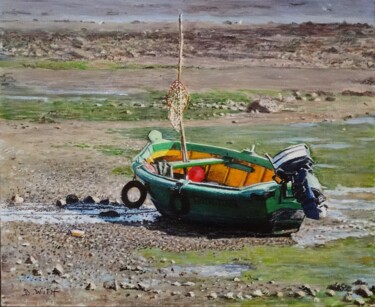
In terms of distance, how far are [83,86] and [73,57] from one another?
200 millimetres

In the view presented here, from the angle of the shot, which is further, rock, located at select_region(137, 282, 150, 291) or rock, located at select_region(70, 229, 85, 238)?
rock, located at select_region(70, 229, 85, 238)

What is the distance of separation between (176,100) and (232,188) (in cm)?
64

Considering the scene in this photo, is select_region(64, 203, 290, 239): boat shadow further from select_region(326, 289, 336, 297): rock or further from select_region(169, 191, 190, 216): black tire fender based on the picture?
select_region(326, 289, 336, 297): rock

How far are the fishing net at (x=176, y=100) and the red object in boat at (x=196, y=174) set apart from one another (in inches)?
15.9

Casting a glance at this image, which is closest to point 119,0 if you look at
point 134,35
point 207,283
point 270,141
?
point 134,35

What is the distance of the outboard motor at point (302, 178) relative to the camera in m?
5.74

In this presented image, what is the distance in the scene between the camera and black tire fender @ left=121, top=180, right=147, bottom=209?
598cm

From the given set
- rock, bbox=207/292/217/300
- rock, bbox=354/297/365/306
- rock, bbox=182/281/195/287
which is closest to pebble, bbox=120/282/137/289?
rock, bbox=182/281/195/287

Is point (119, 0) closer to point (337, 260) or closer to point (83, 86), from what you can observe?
point (83, 86)

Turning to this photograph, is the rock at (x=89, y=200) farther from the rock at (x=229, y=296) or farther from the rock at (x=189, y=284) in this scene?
the rock at (x=229, y=296)

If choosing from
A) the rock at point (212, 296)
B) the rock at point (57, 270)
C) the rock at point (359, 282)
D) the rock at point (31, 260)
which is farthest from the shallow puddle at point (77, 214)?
the rock at point (359, 282)

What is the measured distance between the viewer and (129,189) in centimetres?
602

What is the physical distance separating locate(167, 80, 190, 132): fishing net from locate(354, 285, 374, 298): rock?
1.47 metres
